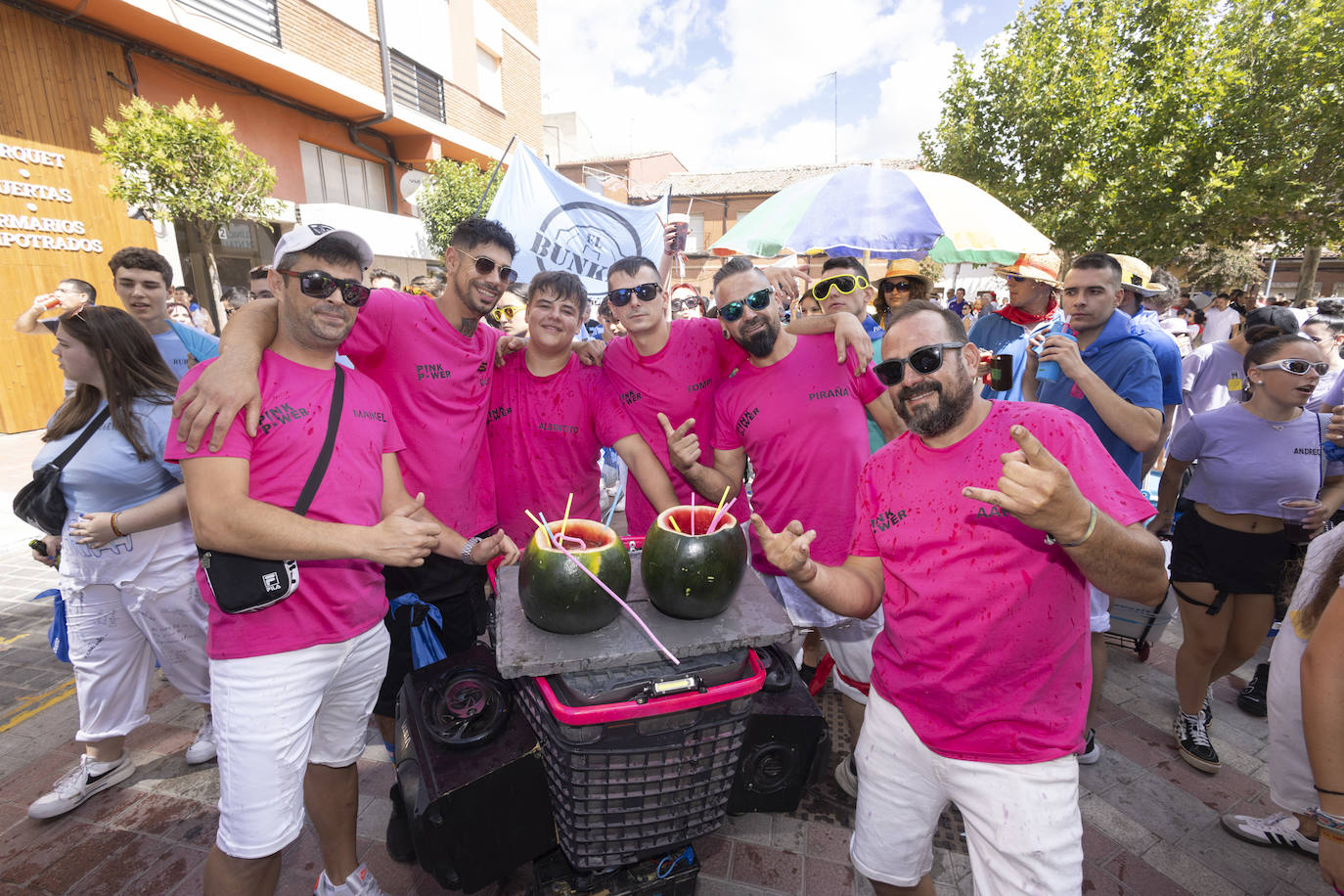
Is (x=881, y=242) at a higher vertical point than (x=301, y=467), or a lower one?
higher

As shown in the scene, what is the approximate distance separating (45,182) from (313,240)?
11.9 m

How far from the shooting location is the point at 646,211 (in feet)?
27.1

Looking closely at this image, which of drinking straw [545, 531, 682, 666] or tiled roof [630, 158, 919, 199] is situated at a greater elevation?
tiled roof [630, 158, 919, 199]

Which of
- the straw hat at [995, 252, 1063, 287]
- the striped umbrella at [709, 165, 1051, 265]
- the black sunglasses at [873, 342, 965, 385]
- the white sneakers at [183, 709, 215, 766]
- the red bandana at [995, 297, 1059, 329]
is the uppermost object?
the striped umbrella at [709, 165, 1051, 265]

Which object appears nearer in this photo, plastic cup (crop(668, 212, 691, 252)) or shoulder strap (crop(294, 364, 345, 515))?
shoulder strap (crop(294, 364, 345, 515))

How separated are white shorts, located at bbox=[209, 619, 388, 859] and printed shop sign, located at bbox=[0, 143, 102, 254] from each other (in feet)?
39.0

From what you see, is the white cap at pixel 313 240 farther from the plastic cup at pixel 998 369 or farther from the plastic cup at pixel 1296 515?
the plastic cup at pixel 1296 515

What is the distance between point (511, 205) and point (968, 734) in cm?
738

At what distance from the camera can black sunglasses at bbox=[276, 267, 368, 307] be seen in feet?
6.87

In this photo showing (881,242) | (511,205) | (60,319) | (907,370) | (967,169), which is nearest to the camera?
(907,370)

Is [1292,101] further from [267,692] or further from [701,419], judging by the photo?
[267,692]

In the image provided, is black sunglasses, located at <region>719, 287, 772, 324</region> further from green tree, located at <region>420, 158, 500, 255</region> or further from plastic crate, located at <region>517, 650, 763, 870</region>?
green tree, located at <region>420, 158, 500, 255</region>

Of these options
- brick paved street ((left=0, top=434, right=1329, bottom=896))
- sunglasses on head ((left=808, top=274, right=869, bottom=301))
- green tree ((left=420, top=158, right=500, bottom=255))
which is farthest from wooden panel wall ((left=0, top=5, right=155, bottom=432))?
sunglasses on head ((left=808, top=274, right=869, bottom=301))

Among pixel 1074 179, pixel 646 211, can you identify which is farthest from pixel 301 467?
pixel 1074 179
